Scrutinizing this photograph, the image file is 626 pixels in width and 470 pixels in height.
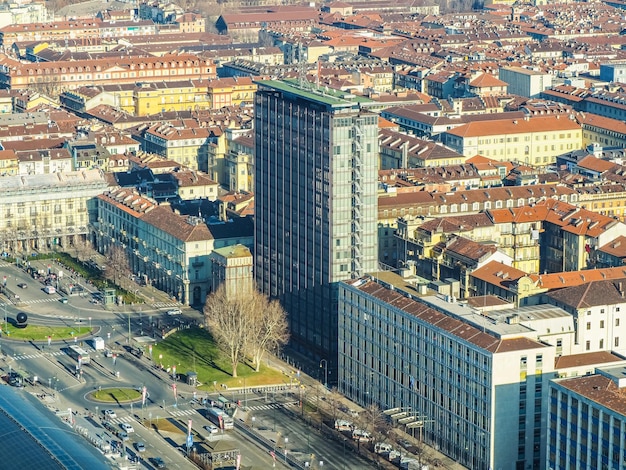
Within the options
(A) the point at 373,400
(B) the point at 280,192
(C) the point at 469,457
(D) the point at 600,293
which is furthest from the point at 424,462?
(B) the point at 280,192

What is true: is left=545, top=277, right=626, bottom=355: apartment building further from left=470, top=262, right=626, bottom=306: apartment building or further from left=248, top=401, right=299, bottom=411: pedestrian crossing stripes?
left=248, top=401, right=299, bottom=411: pedestrian crossing stripes

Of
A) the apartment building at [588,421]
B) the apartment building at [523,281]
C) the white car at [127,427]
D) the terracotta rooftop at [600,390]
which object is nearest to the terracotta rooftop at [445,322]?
the apartment building at [588,421]

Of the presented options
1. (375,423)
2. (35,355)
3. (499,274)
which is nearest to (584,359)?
(375,423)

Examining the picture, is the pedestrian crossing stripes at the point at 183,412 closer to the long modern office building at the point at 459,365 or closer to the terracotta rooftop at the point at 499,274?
the long modern office building at the point at 459,365

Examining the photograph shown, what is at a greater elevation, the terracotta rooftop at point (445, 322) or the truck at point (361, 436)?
the terracotta rooftop at point (445, 322)

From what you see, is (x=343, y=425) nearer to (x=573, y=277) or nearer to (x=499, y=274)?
(x=499, y=274)

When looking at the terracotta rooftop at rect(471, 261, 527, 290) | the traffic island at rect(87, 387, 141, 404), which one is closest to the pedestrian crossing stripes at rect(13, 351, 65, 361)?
the traffic island at rect(87, 387, 141, 404)
